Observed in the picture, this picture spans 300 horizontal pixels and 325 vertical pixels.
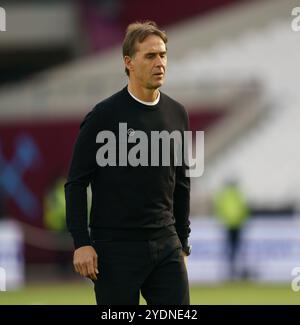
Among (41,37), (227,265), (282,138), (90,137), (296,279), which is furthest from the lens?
(41,37)

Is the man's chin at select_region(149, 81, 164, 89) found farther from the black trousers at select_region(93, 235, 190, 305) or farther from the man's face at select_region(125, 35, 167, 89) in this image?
the black trousers at select_region(93, 235, 190, 305)

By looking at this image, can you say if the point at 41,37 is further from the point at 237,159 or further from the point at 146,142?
the point at 146,142

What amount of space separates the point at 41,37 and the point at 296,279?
67.4 feet

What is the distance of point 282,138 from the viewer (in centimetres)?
2595

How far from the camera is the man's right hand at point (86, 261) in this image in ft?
23.0

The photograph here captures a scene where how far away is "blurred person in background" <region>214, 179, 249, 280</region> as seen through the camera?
20469 mm

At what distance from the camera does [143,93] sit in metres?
7.18

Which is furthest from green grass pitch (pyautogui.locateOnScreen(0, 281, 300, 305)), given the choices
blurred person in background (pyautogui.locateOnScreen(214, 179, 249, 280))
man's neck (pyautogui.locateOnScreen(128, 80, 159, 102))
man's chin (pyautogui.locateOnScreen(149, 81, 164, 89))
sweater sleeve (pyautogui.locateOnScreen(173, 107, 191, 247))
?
man's chin (pyautogui.locateOnScreen(149, 81, 164, 89))

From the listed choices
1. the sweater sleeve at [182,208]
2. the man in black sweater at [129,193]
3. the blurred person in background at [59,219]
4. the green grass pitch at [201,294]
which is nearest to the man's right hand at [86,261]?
the man in black sweater at [129,193]

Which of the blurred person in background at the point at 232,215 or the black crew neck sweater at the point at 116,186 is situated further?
the blurred person in background at the point at 232,215

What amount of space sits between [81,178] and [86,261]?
1.63 feet

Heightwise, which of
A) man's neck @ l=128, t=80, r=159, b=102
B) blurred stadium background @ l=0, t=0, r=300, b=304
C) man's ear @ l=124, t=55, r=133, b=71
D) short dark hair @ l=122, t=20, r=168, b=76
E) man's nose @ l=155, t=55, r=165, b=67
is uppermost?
blurred stadium background @ l=0, t=0, r=300, b=304

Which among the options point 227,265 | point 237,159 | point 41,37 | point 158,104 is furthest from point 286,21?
point 158,104

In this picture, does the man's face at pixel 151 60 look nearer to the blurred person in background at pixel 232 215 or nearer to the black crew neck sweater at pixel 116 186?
the black crew neck sweater at pixel 116 186
